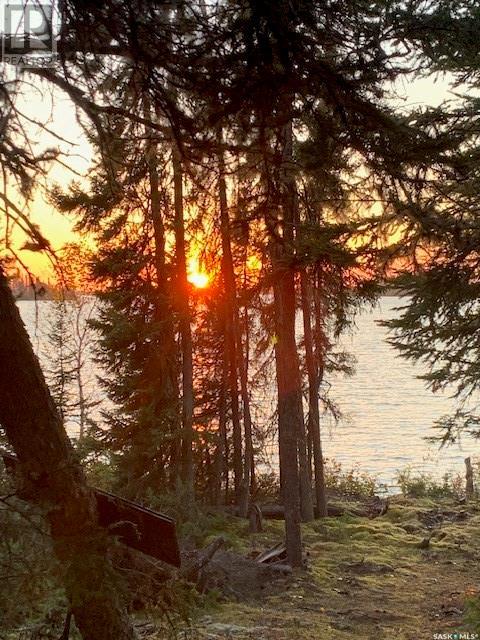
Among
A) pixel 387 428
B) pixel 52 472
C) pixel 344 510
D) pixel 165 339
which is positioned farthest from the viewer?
pixel 387 428

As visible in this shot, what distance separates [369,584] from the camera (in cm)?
1177

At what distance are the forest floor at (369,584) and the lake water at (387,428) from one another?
415 centimetres

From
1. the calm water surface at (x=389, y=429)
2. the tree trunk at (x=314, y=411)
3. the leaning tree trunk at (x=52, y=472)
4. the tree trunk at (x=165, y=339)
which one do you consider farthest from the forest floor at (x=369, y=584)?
the tree trunk at (x=165, y=339)

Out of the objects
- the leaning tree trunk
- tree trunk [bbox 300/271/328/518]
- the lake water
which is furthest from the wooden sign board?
tree trunk [bbox 300/271/328/518]

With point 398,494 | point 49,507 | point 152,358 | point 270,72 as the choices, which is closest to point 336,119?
point 270,72

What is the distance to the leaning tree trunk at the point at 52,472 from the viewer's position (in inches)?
125

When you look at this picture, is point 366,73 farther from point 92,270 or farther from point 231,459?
point 231,459

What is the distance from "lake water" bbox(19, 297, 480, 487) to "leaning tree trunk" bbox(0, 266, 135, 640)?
12.1 metres

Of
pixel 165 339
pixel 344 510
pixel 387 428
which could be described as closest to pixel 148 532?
pixel 165 339

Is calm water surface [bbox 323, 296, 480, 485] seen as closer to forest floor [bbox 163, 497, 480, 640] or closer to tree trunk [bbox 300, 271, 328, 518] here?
tree trunk [bbox 300, 271, 328, 518]

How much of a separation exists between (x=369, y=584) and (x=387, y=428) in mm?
22401

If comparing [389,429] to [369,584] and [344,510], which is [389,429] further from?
[369,584]

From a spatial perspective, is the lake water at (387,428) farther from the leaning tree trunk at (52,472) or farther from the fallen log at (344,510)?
the leaning tree trunk at (52,472)

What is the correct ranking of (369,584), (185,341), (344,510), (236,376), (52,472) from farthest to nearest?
(344,510) < (236,376) < (185,341) < (369,584) < (52,472)
